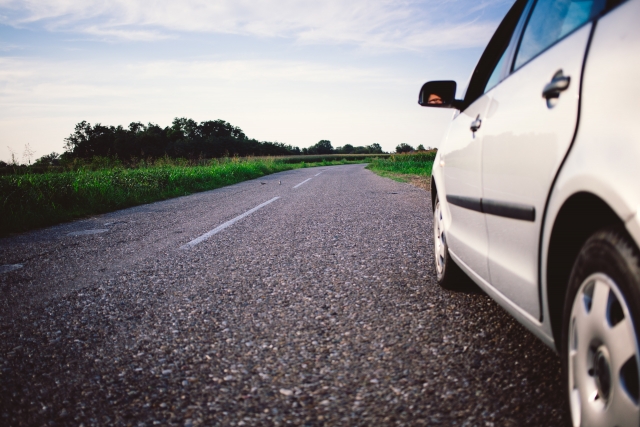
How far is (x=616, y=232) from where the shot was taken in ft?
3.98

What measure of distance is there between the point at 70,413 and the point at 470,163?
2.30 meters

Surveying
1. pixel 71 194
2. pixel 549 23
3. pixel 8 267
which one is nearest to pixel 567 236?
pixel 549 23

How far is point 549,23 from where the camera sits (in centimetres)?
195

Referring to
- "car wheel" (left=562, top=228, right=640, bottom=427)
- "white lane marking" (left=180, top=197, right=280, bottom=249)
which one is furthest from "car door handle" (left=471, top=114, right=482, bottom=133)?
"white lane marking" (left=180, top=197, right=280, bottom=249)

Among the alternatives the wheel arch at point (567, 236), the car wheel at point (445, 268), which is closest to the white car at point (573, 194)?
the wheel arch at point (567, 236)

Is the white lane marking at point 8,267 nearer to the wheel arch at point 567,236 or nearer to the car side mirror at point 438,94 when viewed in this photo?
the car side mirror at point 438,94

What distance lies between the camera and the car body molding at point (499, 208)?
1705 millimetres

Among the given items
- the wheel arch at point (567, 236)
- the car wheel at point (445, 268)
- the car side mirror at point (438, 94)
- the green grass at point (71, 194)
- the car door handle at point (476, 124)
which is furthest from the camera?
the green grass at point (71, 194)

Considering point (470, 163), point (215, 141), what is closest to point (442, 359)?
point (470, 163)

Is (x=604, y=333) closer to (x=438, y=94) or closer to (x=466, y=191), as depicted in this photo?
(x=466, y=191)

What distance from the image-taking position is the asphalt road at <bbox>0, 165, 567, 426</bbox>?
6.17 ft

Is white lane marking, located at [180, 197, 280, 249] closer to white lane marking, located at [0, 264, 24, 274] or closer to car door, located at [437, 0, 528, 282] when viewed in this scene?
white lane marking, located at [0, 264, 24, 274]

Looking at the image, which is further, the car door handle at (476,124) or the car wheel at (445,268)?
the car wheel at (445,268)

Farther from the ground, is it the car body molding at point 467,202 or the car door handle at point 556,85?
the car door handle at point 556,85
